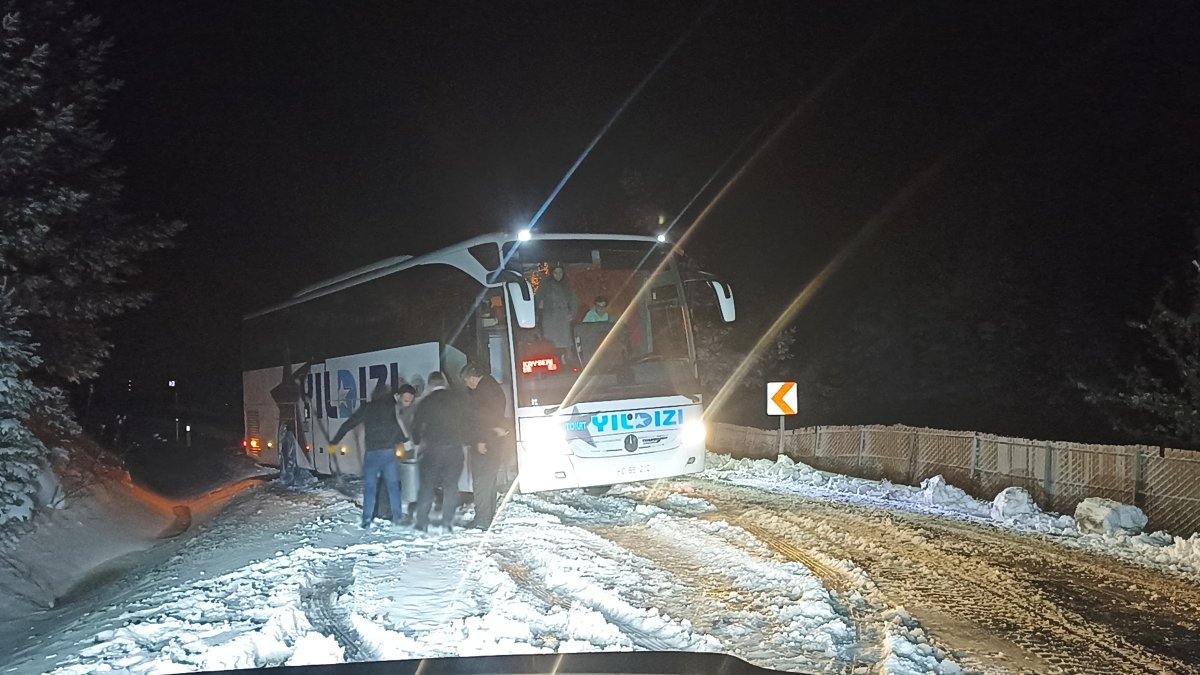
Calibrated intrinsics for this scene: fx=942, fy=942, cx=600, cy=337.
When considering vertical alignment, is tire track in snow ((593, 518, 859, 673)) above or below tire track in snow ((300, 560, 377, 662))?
below

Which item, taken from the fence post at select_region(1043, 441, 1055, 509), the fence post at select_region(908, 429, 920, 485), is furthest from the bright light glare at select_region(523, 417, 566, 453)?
the fence post at select_region(908, 429, 920, 485)

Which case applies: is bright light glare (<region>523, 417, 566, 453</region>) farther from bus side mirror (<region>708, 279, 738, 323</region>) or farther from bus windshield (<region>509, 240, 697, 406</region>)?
bus side mirror (<region>708, 279, 738, 323</region>)

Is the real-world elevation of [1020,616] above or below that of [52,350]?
below

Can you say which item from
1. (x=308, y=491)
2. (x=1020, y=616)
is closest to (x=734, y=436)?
(x=308, y=491)

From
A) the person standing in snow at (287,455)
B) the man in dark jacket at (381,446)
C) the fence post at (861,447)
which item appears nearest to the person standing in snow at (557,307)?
the man in dark jacket at (381,446)

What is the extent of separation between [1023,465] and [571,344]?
7.69 meters

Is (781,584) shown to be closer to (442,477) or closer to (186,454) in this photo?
(442,477)

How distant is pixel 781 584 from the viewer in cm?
862

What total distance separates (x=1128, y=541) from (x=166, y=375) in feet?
156

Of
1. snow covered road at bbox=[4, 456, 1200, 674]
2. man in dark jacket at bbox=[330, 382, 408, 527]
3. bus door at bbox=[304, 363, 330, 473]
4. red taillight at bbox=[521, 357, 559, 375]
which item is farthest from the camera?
bus door at bbox=[304, 363, 330, 473]

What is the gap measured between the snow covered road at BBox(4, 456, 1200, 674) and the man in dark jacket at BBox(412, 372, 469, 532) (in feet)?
1.34

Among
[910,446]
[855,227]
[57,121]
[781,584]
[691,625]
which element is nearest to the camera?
[691,625]

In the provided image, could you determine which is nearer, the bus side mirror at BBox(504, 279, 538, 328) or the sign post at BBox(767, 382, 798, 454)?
the bus side mirror at BBox(504, 279, 538, 328)

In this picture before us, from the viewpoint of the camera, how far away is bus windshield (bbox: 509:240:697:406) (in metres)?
12.1
